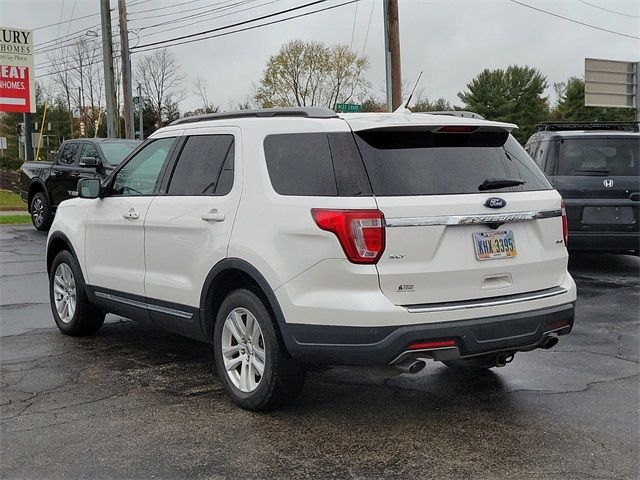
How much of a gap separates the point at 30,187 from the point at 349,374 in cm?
1334

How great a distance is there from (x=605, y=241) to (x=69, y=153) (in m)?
11.0

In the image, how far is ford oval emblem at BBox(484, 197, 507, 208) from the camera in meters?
4.38

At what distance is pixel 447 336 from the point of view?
4184mm

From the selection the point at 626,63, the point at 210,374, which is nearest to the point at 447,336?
the point at 210,374

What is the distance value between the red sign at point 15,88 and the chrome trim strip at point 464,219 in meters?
26.5

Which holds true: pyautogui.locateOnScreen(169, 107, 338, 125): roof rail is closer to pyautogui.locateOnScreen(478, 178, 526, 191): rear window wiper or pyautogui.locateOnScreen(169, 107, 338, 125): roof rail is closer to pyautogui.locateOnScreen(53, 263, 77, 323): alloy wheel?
pyautogui.locateOnScreen(478, 178, 526, 191): rear window wiper

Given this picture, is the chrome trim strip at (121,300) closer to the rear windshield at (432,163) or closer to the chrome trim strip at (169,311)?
the chrome trim strip at (169,311)

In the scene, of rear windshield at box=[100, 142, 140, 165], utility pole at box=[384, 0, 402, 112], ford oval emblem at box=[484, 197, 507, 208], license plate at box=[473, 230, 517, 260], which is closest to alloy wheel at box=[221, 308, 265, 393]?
license plate at box=[473, 230, 517, 260]

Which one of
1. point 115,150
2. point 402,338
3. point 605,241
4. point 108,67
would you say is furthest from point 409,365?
point 108,67

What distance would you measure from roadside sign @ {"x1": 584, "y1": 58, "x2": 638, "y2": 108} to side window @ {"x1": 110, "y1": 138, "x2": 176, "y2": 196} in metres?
20.5

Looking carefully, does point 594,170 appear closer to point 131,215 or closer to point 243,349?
point 131,215

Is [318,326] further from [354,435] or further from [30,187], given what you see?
[30,187]

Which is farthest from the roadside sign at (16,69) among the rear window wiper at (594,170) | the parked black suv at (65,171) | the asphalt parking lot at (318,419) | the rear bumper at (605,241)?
the asphalt parking lot at (318,419)

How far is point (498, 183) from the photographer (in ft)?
15.0
